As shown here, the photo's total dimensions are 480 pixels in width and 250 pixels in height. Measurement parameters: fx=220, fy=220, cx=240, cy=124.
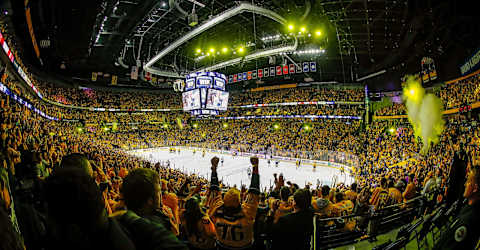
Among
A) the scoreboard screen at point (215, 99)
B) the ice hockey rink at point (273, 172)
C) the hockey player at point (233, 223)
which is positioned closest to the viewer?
the hockey player at point (233, 223)

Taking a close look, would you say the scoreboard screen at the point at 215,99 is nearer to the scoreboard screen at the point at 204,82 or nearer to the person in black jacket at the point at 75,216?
the scoreboard screen at the point at 204,82

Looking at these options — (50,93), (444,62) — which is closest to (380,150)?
(444,62)

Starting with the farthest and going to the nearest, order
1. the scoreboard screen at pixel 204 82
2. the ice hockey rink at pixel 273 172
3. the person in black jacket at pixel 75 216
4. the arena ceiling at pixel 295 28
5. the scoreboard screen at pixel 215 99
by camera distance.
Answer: the ice hockey rink at pixel 273 172 → the scoreboard screen at pixel 215 99 → the scoreboard screen at pixel 204 82 → the arena ceiling at pixel 295 28 → the person in black jacket at pixel 75 216

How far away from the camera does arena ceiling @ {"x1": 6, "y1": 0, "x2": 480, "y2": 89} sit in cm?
1115

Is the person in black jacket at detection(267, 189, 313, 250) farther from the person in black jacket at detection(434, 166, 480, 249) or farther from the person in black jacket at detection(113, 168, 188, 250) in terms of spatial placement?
the person in black jacket at detection(434, 166, 480, 249)

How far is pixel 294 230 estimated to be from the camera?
229 centimetres

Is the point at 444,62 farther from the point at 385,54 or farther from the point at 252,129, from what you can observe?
the point at 252,129

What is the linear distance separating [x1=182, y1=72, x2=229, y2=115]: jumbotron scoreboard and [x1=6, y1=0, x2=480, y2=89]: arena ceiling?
12.5 ft

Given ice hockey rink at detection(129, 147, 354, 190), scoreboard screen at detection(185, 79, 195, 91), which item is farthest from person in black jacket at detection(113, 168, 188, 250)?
ice hockey rink at detection(129, 147, 354, 190)

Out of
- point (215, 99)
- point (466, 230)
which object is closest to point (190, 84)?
point (215, 99)

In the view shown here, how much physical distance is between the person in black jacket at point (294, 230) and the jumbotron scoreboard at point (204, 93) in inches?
418

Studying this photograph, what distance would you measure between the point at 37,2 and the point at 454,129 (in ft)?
79.9

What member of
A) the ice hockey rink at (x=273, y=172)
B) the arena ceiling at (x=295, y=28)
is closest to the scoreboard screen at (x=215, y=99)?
the arena ceiling at (x=295, y=28)

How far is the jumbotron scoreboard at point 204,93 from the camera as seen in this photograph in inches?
488
